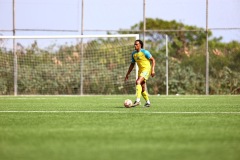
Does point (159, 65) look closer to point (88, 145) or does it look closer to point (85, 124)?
point (85, 124)

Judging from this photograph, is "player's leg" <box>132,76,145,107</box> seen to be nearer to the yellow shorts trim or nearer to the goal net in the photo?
the yellow shorts trim

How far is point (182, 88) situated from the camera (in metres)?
29.8

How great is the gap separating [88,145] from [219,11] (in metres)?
23.3

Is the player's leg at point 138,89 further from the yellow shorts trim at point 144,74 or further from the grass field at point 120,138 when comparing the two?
the grass field at point 120,138

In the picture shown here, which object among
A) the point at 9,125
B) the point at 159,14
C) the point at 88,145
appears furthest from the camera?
the point at 159,14

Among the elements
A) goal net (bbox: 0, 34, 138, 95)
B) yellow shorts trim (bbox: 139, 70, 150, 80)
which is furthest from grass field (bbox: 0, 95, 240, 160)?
goal net (bbox: 0, 34, 138, 95)

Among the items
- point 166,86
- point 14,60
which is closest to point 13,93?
point 14,60

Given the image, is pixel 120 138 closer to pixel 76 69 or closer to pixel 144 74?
pixel 144 74

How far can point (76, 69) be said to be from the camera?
28.9 meters

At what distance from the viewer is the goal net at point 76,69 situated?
2864 centimetres

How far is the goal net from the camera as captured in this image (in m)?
28.6

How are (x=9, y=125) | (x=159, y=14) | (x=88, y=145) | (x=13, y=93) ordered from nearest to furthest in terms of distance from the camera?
(x=88, y=145), (x=9, y=125), (x=13, y=93), (x=159, y=14)

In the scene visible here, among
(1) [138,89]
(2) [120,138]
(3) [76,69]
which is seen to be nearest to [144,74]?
(1) [138,89]

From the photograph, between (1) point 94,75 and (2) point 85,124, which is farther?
(1) point 94,75
